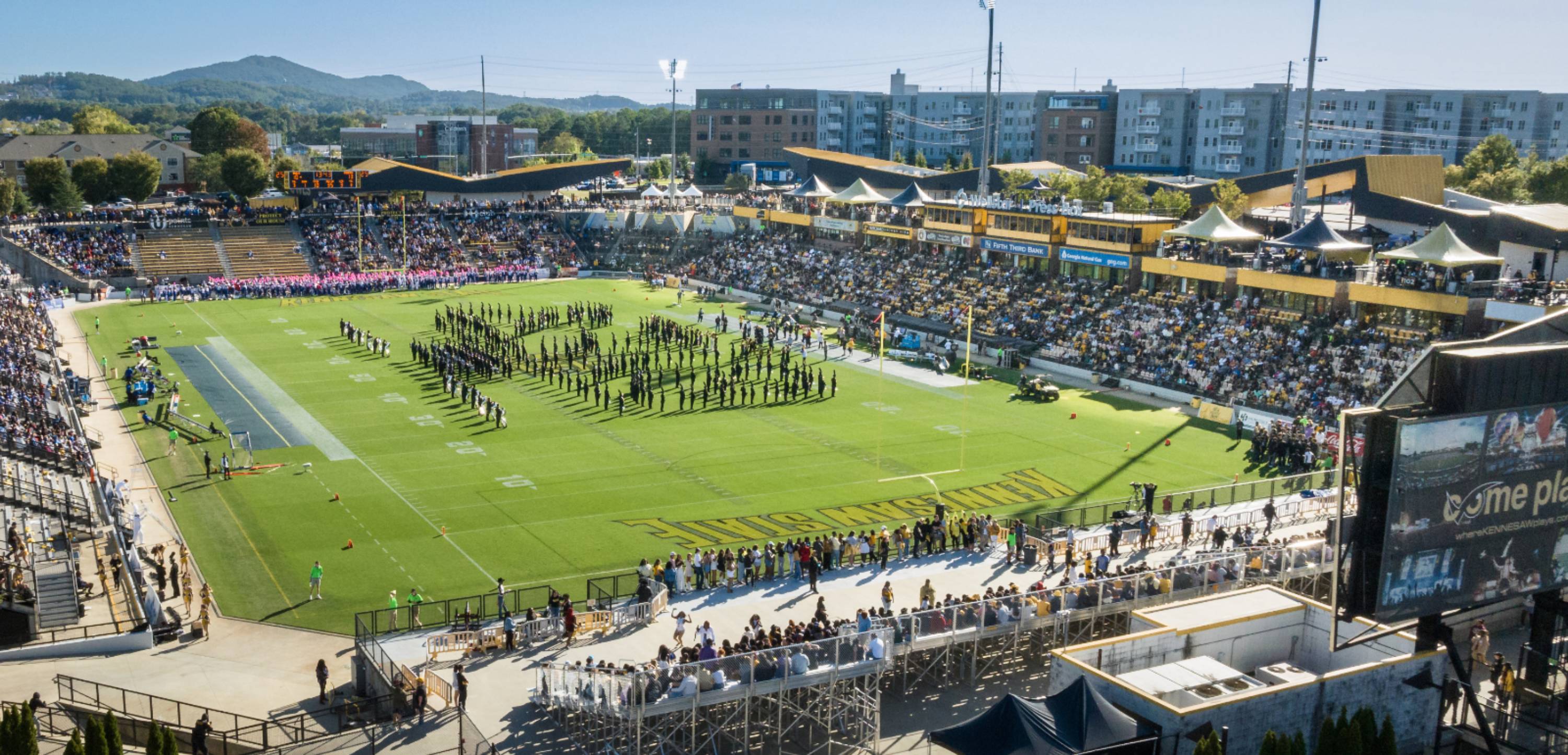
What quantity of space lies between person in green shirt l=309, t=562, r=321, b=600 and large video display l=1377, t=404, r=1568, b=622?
20739 mm

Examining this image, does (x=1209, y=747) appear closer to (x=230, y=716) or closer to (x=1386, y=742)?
(x=1386, y=742)

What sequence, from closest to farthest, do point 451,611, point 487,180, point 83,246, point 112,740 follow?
point 112,740 → point 451,611 → point 83,246 → point 487,180

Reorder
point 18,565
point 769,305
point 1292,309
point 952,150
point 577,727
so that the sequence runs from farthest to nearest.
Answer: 1. point 952,150
2. point 769,305
3. point 1292,309
4. point 18,565
5. point 577,727

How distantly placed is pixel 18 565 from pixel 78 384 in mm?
22633

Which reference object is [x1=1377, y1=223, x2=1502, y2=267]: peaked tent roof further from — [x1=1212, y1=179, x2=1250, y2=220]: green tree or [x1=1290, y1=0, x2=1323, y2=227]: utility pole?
[x1=1212, y1=179, x2=1250, y2=220]: green tree

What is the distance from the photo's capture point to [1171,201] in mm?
72688

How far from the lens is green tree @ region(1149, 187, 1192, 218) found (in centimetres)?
7169

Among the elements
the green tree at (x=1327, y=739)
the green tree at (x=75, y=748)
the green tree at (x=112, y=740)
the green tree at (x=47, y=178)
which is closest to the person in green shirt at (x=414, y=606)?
the green tree at (x=112, y=740)

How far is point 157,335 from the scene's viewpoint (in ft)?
197

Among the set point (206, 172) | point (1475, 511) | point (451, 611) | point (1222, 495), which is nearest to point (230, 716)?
point (451, 611)

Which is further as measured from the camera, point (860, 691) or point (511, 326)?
point (511, 326)

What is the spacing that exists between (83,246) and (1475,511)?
256ft

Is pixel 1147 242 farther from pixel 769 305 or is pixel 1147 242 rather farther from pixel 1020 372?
pixel 769 305

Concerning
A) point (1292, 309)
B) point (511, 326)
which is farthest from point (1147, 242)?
point (511, 326)
